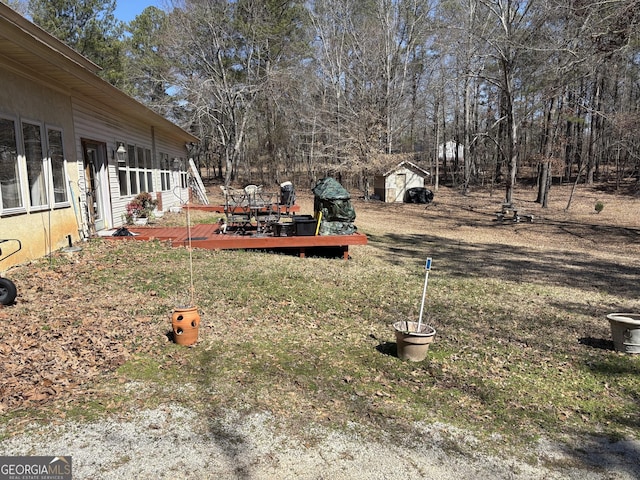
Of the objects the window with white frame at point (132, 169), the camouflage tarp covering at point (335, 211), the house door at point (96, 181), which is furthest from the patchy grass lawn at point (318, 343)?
the window with white frame at point (132, 169)

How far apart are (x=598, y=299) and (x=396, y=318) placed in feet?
13.1

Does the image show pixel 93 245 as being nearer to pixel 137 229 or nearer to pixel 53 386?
pixel 137 229

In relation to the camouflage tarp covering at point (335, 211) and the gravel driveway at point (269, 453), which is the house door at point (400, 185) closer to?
the camouflage tarp covering at point (335, 211)

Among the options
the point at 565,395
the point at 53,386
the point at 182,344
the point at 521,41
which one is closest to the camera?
the point at 53,386

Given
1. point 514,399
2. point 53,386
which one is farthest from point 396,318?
point 53,386

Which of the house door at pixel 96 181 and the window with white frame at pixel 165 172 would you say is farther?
the window with white frame at pixel 165 172

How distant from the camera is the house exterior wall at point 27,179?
5922mm

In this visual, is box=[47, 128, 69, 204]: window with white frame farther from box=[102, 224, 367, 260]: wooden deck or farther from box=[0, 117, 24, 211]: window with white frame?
box=[102, 224, 367, 260]: wooden deck

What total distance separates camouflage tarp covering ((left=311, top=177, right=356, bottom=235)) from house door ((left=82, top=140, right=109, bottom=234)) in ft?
15.9

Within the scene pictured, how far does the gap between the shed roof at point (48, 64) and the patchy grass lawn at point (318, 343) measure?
290 centimetres

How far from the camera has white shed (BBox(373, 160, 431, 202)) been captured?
81.2 feet

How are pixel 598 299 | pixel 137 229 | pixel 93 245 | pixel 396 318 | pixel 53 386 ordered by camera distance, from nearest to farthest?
1. pixel 53 386
2. pixel 396 318
3. pixel 598 299
4. pixel 93 245
5. pixel 137 229

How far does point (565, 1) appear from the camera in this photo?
10.3 meters

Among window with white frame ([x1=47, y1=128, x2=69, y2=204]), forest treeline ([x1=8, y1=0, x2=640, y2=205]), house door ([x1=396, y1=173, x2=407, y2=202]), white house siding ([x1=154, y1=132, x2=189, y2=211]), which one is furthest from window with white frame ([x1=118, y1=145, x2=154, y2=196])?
house door ([x1=396, y1=173, x2=407, y2=202])
